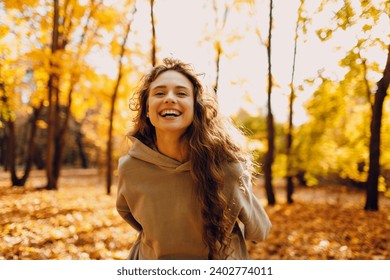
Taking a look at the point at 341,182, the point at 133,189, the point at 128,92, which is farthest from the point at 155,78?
the point at 341,182

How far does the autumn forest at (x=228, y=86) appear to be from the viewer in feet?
10.0

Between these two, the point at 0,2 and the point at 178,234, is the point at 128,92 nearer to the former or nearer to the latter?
the point at 0,2

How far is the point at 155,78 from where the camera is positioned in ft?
5.26

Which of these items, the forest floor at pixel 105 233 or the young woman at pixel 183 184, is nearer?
the young woman at pixel 183 184

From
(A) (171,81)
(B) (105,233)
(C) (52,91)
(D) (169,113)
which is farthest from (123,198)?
(C) (52,91)

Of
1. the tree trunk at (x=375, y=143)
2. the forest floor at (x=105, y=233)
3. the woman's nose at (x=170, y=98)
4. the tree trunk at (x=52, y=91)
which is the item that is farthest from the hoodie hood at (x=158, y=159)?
the tree trunk at (x=52, y=91)

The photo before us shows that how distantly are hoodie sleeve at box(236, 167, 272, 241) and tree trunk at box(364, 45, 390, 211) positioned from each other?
2.41 metres

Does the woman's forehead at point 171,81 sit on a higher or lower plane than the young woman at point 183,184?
higher

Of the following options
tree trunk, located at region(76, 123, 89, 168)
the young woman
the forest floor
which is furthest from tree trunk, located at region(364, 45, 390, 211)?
tree trunk, located at region(76, 123, 89, 168)

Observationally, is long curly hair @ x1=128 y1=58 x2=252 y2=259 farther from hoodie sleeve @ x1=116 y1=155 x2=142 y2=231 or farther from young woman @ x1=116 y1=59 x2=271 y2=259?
hoodie sleeve @ x1=116 y1=155 x2=142 y2=231

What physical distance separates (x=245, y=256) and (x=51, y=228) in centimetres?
231

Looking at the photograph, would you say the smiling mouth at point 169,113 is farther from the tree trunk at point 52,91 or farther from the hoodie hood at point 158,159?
the tree trunk at point 52,91

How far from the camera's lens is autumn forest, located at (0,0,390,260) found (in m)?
3.06

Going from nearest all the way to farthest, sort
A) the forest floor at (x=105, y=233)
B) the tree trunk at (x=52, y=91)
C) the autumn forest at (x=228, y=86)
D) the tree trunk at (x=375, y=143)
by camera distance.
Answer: the forest floor at (x=105, y=233) < the autumn forest at (x=228, y=86) < the tree trunk at (x=375, y=143) < the tree trunk at (x=52, y=91)
